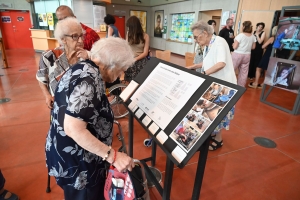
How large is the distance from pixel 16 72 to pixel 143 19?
382 inches

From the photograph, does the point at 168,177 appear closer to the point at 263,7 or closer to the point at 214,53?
the point at 214,53

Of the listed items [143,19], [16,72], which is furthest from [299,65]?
[143,19]

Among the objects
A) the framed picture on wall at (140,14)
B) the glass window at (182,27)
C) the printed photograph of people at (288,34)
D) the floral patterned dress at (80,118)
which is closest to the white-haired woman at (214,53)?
the floral patterned dress at (80,118)

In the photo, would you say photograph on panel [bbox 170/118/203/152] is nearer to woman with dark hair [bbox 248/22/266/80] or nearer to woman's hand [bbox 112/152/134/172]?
woman's hand [bbox 112/152/134/172]

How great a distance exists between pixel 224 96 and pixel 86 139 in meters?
0.71

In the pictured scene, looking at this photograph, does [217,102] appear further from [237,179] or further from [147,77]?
[237,179]

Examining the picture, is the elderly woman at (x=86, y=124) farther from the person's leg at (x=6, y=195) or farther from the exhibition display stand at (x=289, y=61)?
the exhibition display stand at (x=289, y=61)

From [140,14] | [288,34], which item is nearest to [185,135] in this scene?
[288,34]

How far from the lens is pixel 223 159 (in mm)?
2301

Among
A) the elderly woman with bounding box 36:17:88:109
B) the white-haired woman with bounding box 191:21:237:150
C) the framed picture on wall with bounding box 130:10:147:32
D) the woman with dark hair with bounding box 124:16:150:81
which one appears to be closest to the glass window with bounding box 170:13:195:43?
the framed picture on wall with bounding box 130:10:147:32

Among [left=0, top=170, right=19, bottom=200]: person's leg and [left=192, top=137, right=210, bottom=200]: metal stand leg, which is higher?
[left=192, top=137, right=210, bottom=200]: metal stand leg

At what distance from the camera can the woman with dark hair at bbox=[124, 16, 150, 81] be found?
2.92 metres

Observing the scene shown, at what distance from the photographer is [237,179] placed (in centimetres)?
200

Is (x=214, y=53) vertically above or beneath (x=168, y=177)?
above
